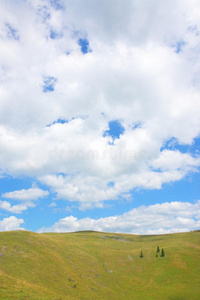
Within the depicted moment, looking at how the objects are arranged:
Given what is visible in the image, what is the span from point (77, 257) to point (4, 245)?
2922 centimetres

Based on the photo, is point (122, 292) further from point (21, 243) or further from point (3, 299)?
point (3, 299)

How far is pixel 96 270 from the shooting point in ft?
273

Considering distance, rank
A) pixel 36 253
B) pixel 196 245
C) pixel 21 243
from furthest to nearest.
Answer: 1. pixel 196 245
2. pixel 21 243
3. pixel 36 253

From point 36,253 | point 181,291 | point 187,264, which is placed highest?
point 36,253

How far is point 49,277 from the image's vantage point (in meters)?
64.6

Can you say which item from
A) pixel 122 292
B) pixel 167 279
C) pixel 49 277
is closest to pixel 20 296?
pixel 49 277

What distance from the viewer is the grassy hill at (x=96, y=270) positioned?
6184 cm

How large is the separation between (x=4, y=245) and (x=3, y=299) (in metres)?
52.2

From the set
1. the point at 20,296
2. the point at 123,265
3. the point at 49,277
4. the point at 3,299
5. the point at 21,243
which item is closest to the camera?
the point at 3,299

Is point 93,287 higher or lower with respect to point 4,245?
lower

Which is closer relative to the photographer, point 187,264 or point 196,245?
point 187,264

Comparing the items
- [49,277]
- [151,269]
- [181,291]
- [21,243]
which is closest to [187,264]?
[151,269]

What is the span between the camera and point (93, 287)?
2638 inches

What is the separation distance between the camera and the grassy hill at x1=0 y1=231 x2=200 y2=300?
2435 inches
